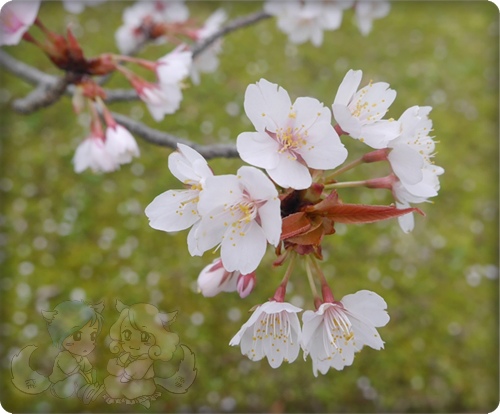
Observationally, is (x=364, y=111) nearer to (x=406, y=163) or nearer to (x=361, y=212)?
(x=406, y=163)

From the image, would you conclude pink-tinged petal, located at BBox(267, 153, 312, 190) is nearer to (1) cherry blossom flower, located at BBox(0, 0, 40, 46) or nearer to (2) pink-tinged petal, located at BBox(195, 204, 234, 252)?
(2) pink-tinged petal, located at BBox(195, 204, 234, 252)

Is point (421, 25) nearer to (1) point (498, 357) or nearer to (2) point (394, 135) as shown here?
(1) point (498, 357)

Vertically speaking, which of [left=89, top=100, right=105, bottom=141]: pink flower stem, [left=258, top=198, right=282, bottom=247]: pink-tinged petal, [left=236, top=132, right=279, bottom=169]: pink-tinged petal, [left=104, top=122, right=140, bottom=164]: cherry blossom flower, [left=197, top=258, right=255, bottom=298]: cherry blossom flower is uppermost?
[left=236, top=132, right=279, bottom=169]: pink-tinged petal

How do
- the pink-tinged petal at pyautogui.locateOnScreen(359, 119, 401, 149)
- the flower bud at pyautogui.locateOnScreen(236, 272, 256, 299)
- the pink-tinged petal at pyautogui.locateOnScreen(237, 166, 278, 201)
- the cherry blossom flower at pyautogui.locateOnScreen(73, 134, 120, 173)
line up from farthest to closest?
1. the cherry blossom flower at pyautogui.locateOnScreen(73, 134, 120, 173)
2. the flower bud at pyautogui.locateOnScreen(236, 272, 256, 299)
3. the pink-tinged petal at pyautogui.locateOnScreen(359, 119, 401, 149)
4. the pink-tinged petal at pyautogui.locateOnScreen(237, 166, 278, 201)

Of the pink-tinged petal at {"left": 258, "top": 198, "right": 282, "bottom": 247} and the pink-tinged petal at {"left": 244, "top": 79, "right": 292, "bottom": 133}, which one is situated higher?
the pink-tinged petal at {"left": 244, "top": 79, "right": 292, "bottom": 133}

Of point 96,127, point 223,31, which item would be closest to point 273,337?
point 96,127

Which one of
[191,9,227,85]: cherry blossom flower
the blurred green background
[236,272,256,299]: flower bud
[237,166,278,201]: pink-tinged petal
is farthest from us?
the blurred green background

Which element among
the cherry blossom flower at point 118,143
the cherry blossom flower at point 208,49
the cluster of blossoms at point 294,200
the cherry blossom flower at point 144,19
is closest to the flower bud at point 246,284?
the cluster of blossoms at point 294,200

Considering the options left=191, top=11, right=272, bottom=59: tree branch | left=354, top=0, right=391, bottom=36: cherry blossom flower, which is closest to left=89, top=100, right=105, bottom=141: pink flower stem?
left=191, top=11, right=272, bottom=59: tree branch
